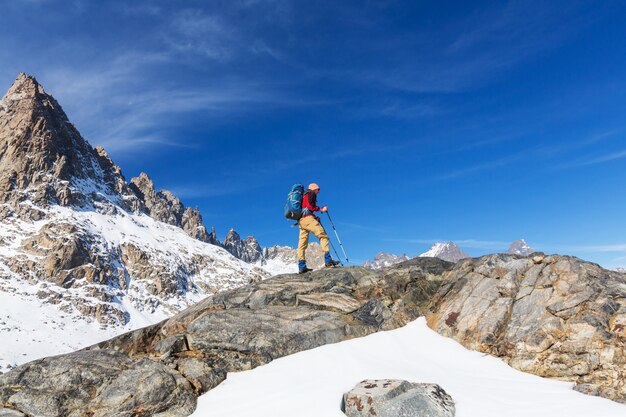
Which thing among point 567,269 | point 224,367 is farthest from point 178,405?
point 567,269

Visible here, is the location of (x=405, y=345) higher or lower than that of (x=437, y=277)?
lower

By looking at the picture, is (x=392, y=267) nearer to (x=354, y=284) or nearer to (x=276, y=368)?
(x=354, y=284)

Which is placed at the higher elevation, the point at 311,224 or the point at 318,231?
the point at 311,224

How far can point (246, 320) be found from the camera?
15.2m

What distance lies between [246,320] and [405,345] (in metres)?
5.63

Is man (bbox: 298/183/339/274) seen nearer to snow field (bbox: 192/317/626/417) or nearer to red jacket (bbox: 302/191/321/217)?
red jacket (bbox: 302/191/321/217)

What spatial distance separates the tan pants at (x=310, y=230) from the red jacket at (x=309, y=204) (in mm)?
270

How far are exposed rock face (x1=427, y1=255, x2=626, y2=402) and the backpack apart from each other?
736cm

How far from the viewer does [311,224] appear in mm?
19891

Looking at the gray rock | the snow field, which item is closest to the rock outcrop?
the gray rock

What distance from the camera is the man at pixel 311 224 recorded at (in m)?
19.9

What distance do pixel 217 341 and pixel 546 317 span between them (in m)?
10.7

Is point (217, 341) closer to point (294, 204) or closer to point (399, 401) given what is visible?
point (399, 401)

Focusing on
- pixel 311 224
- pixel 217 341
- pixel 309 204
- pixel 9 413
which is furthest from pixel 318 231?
pixel 9 413
